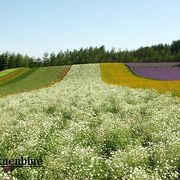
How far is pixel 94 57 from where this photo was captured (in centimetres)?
14225

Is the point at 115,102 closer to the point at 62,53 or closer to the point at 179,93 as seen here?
the point at 179,93

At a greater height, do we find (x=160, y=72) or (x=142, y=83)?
(x=160, y=72)

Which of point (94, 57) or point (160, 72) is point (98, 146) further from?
point (94, 57)

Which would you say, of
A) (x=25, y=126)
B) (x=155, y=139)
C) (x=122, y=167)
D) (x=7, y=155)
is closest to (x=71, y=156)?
(x=122, y=167)

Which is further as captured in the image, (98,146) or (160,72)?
(160,72)

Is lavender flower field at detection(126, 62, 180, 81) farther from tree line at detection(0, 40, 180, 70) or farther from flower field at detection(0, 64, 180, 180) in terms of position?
tree line at detection(0, 40, 180, 70)

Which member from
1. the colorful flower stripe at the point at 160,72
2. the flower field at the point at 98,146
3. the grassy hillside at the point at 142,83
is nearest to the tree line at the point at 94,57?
the colorful flower stripe at the point at 160,72

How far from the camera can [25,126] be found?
1752 cm

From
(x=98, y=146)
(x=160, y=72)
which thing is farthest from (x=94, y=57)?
(x=98, y=146)

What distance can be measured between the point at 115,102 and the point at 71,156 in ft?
46.9

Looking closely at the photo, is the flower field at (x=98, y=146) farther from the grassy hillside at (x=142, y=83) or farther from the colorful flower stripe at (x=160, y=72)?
the colorful flower stripe at (x=160, y=72)

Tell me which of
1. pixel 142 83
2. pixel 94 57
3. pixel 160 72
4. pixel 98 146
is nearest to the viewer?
Answer: pixel 98 146

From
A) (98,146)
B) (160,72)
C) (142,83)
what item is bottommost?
(142,83)

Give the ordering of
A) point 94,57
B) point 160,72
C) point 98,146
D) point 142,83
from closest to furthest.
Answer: point 98,146 < point 142,83 < point 160,72 < point 94,57
